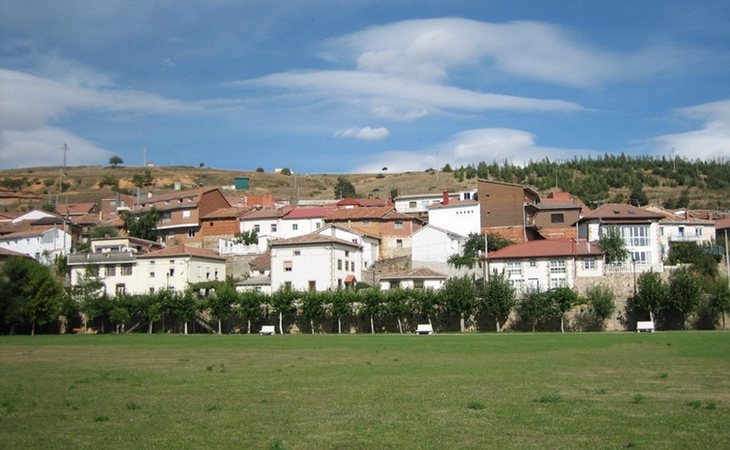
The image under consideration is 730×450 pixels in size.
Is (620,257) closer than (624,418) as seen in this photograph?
No

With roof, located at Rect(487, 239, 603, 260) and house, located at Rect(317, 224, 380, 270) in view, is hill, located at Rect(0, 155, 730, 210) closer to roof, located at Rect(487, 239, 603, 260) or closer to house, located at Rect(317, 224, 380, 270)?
house, located at Rect(317, 224, 380, 270)

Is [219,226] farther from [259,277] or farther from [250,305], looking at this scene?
[250,305]

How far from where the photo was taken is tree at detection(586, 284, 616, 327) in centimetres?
6925

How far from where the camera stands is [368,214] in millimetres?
101688

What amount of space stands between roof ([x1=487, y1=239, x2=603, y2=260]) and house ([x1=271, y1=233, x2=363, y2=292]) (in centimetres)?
1719

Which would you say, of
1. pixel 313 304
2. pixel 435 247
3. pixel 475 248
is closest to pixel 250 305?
pixel 313 304

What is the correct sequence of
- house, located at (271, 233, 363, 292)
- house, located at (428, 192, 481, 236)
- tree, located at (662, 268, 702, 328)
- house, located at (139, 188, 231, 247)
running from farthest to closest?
house, located at (139, 188, 231, 247) → house, located at (428, 192, 481, 236) → house, located at (271, 233, 363, 292) → tree, located at (662, 268, 702, 328)

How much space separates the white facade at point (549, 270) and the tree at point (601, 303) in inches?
268

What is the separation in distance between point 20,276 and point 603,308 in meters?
57.0

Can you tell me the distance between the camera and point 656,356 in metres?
35.7

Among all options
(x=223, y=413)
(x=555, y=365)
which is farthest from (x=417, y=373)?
(x=223, y=413)

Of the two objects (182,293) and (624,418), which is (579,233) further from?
(624,418)

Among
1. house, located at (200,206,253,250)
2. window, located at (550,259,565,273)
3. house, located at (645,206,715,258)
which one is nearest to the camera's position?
window, located at (550,259,565,273)

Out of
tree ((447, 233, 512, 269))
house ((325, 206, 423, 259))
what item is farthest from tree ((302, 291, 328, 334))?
house ((325, 206, 423, 259))
